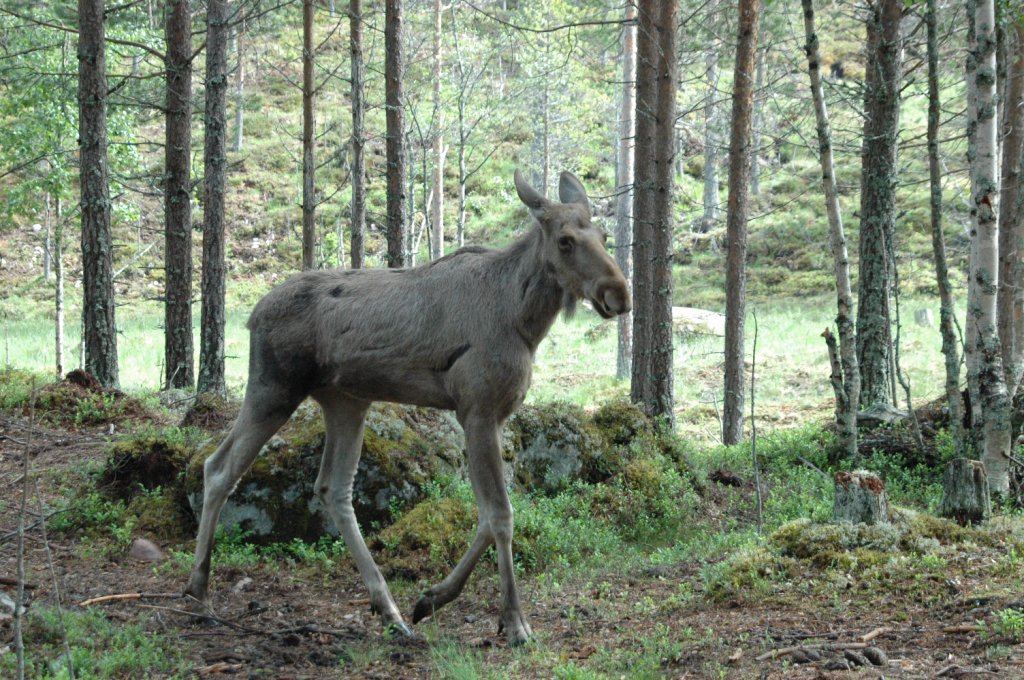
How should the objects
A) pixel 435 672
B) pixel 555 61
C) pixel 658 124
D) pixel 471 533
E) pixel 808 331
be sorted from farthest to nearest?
pixel 555 61 < pixel 808 331 < pixel 658 124 < pixel 471 533 < pixel 435 672

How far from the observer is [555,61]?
136ft

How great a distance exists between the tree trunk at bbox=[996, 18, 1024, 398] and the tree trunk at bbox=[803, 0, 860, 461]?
97.5 inches

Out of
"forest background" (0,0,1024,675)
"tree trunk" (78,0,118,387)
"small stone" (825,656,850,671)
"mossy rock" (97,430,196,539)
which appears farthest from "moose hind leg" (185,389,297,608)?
"tree trunk" (78,0,118,387)

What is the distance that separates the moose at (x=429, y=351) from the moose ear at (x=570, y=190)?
0.01m

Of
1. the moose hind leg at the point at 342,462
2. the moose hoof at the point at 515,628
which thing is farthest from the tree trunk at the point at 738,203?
the moose hoof at the point at 515,628

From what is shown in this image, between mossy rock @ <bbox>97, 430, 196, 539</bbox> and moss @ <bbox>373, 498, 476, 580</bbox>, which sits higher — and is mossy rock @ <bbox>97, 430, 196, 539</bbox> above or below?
above

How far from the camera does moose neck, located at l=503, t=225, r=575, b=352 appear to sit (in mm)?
6328

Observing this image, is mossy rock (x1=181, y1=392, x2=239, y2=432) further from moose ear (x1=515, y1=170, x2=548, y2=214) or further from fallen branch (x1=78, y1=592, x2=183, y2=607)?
moose ear (x1=515, y1=170, x2=548, y2=214)

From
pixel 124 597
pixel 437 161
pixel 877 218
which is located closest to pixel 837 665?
pixel 124 597

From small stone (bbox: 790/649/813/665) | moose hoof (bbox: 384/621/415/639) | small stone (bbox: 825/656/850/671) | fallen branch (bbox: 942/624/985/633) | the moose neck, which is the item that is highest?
the moose neck

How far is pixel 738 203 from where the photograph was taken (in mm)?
15195

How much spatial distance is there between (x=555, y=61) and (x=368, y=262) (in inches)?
519

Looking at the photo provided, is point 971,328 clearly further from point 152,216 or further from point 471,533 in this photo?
point 152,216

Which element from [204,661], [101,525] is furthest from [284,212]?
[204,661]
